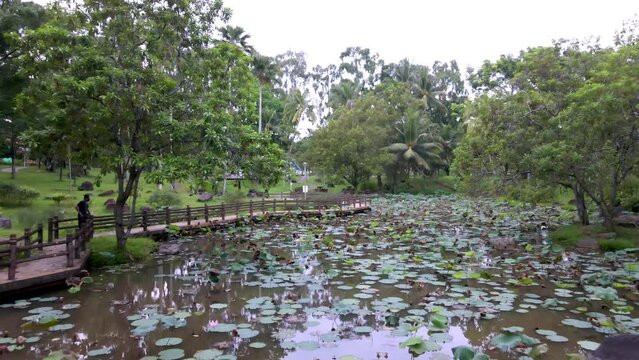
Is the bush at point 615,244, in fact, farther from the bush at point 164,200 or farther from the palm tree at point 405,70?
the palm tree at point 405,70

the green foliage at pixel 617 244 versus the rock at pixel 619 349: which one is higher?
the rock at pixel 619 349

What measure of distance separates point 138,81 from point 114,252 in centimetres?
447

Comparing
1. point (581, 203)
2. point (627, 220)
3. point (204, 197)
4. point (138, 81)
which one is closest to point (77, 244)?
point (138, 81)

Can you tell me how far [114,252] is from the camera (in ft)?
38.8

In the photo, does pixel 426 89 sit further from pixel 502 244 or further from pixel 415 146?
pixel 502 244

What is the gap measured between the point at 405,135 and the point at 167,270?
35168 millimetres

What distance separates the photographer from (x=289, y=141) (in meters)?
49.1

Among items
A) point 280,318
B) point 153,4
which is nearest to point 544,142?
point 280,318

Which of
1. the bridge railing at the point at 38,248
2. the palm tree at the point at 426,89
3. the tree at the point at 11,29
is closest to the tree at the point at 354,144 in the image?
the palm tree at the point at 426,89

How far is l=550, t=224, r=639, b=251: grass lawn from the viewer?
1302 cm

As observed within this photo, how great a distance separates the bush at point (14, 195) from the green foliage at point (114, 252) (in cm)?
1078

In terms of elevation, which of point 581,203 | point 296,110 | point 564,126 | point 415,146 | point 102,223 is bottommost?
point 102,223

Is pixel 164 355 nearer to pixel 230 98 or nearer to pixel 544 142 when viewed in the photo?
pixel 230 98

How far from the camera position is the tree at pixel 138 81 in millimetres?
10617
